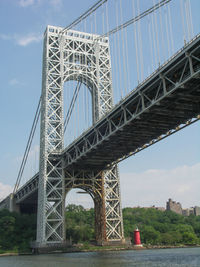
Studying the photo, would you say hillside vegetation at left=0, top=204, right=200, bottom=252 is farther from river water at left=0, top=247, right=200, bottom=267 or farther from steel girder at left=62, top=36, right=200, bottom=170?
river water at left=0, top=247, right=200, bottom=267

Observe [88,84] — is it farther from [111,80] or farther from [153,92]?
[153,92]

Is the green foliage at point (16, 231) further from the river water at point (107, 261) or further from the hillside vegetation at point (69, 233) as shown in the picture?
the river water at point (107, 261)

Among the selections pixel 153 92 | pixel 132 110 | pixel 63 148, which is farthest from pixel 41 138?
pixel 153 92

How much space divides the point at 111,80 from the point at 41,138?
15158 mm

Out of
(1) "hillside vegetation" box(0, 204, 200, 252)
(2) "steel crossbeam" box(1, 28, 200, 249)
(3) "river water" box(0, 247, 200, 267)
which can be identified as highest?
(2) "steel crossbeam" box(1, 28, 200, 249)

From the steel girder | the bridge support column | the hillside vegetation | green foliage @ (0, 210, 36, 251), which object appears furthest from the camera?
the hillside vegetation

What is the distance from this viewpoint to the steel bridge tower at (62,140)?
53.5 meters

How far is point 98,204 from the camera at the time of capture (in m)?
57.6

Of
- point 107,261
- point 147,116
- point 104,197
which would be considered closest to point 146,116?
point 147,116

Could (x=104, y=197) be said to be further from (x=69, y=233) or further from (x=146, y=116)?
(x=146, y=116)

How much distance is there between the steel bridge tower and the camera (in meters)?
53.5

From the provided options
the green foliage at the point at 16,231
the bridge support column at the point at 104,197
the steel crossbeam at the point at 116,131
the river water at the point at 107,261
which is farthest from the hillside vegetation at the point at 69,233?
the river water at the point at 107,261

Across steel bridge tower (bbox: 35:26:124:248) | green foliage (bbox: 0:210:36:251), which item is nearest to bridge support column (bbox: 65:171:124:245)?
steel bridge tower (bbox: 35:26:124:248)

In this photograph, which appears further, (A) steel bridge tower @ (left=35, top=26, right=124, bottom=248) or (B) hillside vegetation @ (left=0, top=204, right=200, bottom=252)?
(B) hillside vegetation @ (left=0, top=204, right=200, bottom=252)
